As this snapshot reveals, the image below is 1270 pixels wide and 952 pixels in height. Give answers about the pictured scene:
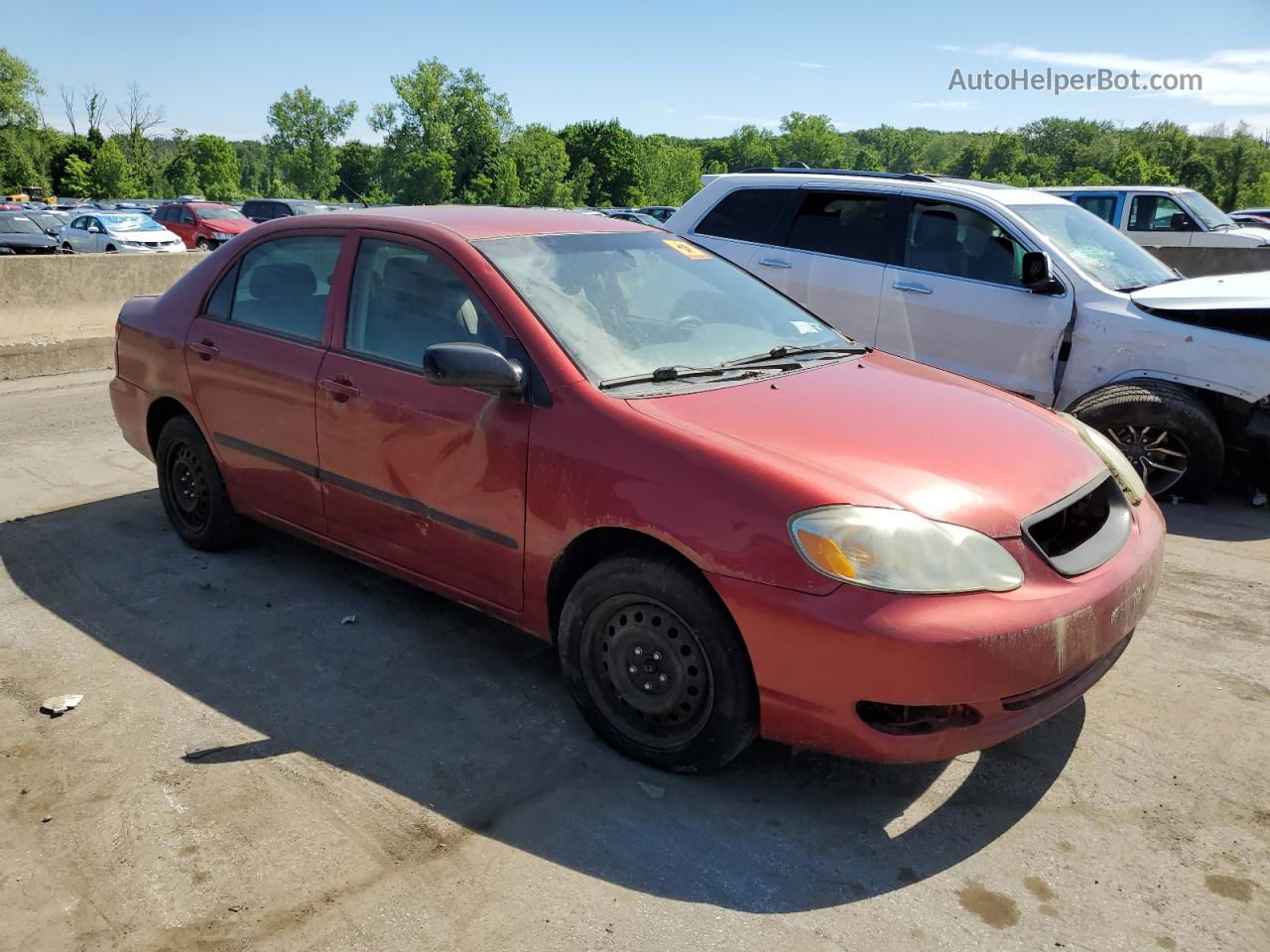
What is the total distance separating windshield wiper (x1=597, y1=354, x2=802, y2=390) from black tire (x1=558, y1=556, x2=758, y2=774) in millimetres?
610

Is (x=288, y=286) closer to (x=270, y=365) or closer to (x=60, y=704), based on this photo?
(x=270, y=365)

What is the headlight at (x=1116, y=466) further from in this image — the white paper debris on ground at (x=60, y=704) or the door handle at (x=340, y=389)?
the white paper debris on ground at (x=60, y=704)

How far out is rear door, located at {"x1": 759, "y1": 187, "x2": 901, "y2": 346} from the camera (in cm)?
695

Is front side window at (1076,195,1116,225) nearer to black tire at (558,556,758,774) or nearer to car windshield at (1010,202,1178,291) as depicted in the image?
car windshield at (1010,202,1178,291)

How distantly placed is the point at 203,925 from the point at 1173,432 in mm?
5603

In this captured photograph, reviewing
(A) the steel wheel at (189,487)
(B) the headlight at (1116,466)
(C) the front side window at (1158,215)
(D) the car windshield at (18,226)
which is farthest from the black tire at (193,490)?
(D) the car windshield at (18,226)

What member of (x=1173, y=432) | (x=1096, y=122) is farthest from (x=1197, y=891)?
(x=1096, y=122)

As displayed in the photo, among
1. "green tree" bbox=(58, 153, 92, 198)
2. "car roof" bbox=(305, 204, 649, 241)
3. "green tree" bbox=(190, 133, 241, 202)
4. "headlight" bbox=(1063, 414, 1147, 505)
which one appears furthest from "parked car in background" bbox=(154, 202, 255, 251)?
"green tree" bbox=(190, 133, 241, 202)

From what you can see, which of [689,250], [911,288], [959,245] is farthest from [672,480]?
[959,245]

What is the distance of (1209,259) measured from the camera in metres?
11.7

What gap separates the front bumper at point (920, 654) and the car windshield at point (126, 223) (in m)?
26.0

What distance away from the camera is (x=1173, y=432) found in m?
5.88

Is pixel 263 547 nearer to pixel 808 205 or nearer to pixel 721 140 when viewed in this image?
pixel 808 205

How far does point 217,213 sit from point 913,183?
25.0 metres
